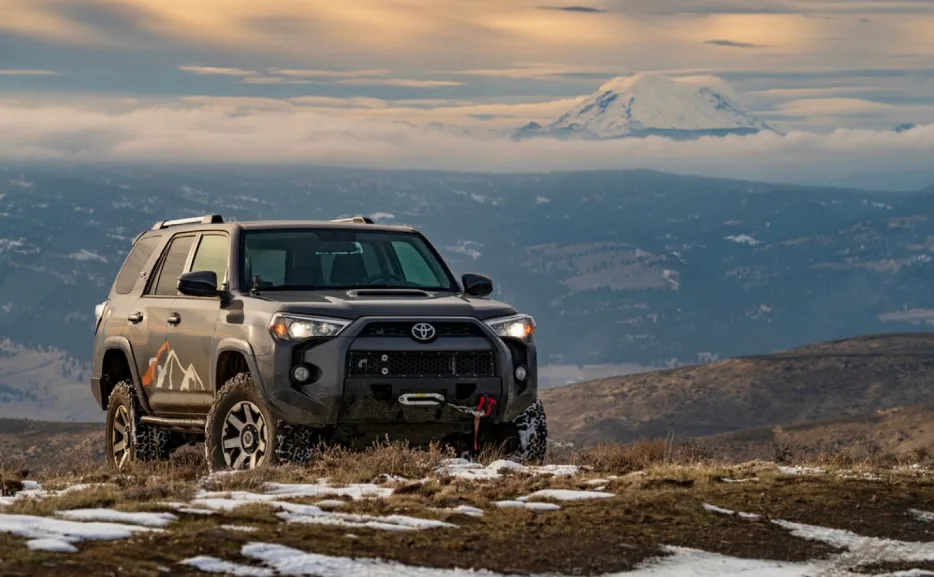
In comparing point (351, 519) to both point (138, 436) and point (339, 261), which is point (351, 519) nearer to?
point (339, 261)

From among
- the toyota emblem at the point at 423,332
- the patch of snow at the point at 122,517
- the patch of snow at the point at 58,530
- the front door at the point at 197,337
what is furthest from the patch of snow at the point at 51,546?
the front door at the point at 197,337

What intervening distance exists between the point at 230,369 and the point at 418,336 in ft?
6.06

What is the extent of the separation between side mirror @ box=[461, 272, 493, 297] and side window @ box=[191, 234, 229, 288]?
211cm

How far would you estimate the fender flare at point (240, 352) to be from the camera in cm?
1188

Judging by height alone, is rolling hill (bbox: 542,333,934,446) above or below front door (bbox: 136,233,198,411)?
below

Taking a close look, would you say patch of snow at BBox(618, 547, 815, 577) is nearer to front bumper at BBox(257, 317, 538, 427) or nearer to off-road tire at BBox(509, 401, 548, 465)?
front bumper at BBox(257, 317, 538, 427)

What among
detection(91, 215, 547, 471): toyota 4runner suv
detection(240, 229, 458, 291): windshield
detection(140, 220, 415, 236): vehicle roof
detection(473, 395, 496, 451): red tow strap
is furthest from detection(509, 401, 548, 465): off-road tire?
detection(140, 220, 415, 236): vehicle roof

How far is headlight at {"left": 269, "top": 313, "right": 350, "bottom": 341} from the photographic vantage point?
1170 centimetres

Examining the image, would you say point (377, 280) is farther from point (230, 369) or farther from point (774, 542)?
point (774, 542)

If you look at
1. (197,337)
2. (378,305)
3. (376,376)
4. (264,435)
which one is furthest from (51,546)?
(197,337)

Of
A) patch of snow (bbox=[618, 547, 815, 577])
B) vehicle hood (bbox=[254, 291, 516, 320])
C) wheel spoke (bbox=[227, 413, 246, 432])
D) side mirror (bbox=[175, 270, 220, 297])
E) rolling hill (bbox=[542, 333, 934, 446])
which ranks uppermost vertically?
side mirror (bbox=[175, 270, 220, 297])

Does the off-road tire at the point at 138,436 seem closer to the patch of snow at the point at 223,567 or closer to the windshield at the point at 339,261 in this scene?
the windshield at the point at 339,261

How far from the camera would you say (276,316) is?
1178cm

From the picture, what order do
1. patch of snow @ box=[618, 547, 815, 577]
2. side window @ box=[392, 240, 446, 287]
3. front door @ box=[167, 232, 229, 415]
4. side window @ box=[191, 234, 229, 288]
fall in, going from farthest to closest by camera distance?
side window @ box=[392, 240, 446, 287]
side window @ box=[191, 234, 229, 288]
front door @ box=[167, 232, 229, 415]
patch of snow @ box=[618, 547, 815, 577]
